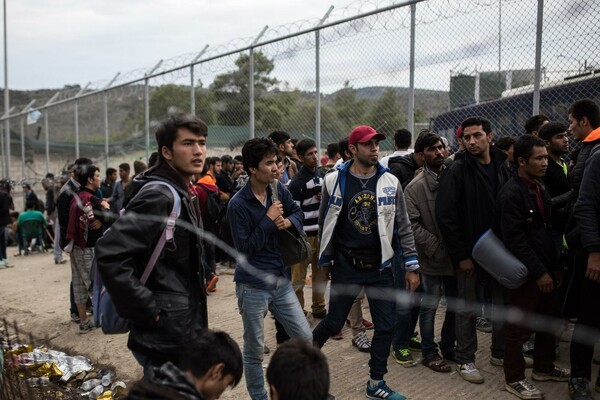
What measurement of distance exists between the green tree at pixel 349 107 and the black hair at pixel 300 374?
5.33 metres

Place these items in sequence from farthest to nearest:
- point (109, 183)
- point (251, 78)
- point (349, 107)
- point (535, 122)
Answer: point (109, 183), point (251, 78), point (349, 107), point (535, 122)

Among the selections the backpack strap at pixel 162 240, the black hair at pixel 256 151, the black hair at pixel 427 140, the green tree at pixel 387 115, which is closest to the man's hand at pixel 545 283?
the black hair at pixel 427 140

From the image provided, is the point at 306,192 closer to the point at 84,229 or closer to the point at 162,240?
the point at 84,229

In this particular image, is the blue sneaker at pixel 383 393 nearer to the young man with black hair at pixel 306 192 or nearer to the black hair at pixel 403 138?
the young man with black hair at pixel 306 192

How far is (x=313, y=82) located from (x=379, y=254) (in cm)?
437

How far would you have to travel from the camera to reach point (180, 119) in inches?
107

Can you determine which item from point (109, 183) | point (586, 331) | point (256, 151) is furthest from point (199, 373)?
point (109, 183)

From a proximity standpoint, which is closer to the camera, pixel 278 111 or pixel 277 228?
pixel 277 228

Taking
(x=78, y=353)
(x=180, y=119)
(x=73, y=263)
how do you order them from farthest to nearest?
(x=73, y=263), (x=78, y=353), (x=180, y=119)

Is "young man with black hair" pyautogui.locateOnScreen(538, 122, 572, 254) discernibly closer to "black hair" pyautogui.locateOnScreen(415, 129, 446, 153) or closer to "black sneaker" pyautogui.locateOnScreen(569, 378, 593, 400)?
"black hair" pyautogui.locateOnScreen(415, 129, 446, 153)

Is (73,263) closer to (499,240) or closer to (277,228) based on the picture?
(277,228)

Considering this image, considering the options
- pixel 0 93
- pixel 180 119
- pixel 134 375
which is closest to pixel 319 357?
pixel 180 119

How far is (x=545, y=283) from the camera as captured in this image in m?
3.93

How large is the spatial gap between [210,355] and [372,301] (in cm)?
178
